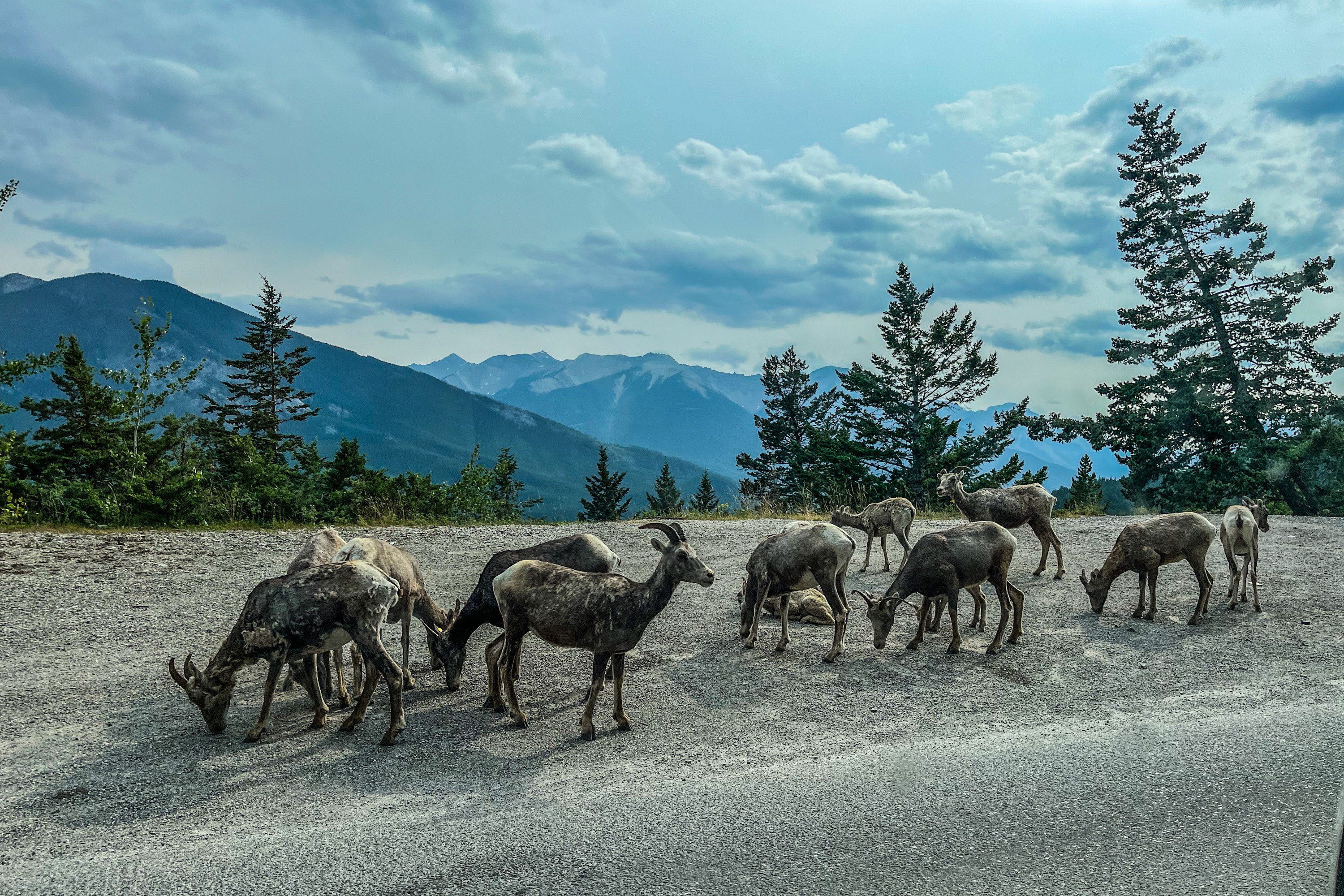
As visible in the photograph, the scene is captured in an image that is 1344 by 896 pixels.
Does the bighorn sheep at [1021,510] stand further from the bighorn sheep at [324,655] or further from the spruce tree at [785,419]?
the spruce tree at [785,419]

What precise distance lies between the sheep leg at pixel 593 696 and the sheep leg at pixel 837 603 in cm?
381

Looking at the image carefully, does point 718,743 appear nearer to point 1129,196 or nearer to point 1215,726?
point 1215,726

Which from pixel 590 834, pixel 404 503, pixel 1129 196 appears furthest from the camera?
pixel 1129 196

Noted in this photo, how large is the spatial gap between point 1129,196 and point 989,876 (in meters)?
39.7

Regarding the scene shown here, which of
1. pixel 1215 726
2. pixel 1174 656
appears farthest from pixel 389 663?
pixel 1174 656

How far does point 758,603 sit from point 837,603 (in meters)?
1.13

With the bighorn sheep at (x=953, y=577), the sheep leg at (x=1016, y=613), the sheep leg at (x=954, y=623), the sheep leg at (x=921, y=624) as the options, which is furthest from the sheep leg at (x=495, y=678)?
the sheep leg at (x=1016, y=613)

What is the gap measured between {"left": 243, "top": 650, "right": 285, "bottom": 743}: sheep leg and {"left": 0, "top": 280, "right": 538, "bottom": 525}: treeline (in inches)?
521

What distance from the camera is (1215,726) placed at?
7629 mm

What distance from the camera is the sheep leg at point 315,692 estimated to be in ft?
26.1

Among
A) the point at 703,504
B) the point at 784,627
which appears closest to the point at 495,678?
the point at 784,627

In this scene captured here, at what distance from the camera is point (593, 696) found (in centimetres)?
767

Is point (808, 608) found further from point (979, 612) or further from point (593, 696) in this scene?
point (593, 696)

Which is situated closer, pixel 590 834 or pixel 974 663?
pixel 590 834
